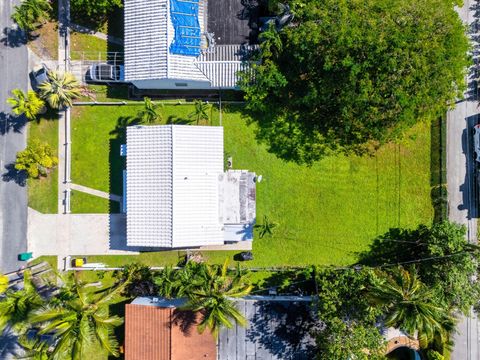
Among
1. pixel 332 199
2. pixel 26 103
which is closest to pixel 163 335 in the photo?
pixel 332 199

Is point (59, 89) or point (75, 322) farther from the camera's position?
point (59, 89)

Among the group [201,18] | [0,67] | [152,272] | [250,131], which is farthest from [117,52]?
[152,272]

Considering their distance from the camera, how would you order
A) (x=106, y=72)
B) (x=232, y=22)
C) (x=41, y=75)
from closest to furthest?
1. (x=232, y=22)
2. (x=41, y=75)
3. (x=106, y=72)

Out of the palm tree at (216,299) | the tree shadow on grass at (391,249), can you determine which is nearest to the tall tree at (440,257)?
the tree shadow on grass at (391,249)

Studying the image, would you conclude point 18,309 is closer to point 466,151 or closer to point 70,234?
point 70,234

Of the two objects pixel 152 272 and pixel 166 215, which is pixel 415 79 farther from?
pixel 152 272

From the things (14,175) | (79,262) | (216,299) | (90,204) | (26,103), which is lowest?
(216,299)

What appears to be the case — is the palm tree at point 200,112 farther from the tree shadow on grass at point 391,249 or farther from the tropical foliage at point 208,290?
the tree shadow on grass at point 391,249

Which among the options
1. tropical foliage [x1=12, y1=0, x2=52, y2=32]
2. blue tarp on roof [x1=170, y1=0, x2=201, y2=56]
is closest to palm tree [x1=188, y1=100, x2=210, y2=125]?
blue tarp on roof [x1=170, y1=0, x2=201, y2=56]
